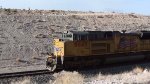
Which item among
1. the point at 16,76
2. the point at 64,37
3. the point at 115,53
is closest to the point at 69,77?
the point at 16,76

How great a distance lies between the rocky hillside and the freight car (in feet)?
16.5

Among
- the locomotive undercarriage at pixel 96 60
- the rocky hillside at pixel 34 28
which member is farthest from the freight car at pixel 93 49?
the rocky hillside at pixel 34 28

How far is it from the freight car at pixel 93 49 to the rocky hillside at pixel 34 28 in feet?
16.5

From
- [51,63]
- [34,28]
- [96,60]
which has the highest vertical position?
[34,28]

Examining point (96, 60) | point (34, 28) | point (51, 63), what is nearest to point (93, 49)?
point (96, 60)

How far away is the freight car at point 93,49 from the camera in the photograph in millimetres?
23578

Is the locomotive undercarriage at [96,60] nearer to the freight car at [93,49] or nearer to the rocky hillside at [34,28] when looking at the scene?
the freight car at [93,49]

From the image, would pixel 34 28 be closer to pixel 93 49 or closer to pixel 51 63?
pixel 93 49

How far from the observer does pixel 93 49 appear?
24797mm

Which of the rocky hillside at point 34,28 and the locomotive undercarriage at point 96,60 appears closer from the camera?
the locomotive undercarriage at point 96,60

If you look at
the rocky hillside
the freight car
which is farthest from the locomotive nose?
the rocky hillside

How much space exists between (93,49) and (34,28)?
12.7 m

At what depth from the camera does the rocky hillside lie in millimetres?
29297

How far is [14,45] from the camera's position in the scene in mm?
31172
